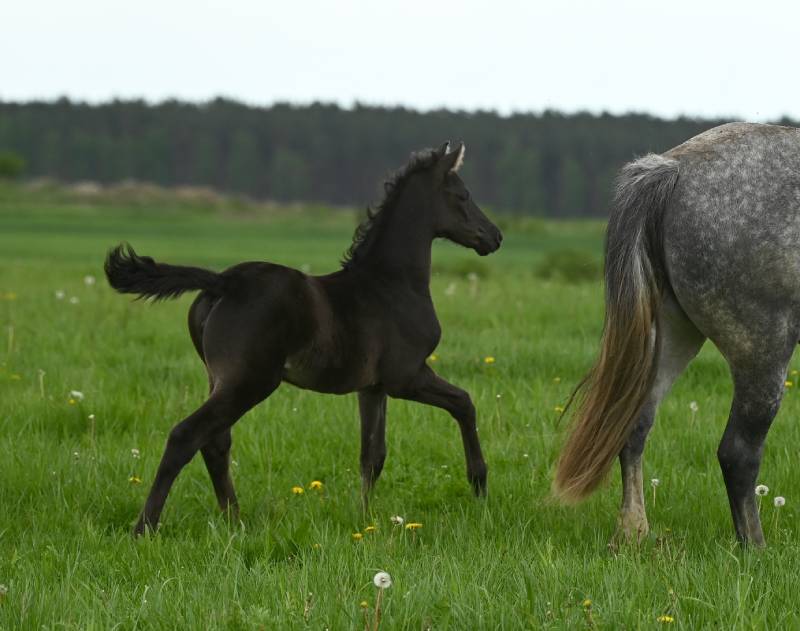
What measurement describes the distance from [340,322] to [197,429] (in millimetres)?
782

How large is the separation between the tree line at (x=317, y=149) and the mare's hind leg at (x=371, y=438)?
59.2 meters

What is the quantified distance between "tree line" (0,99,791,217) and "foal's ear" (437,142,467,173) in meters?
58.9

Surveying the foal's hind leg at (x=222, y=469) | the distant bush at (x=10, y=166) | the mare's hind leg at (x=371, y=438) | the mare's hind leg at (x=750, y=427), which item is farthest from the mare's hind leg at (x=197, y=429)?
the distant bush at (x=10, y=166)

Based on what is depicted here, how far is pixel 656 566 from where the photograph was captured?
3875mm

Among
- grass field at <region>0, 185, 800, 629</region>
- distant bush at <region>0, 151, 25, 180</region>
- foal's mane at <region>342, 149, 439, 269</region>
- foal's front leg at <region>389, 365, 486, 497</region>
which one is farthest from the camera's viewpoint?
distant bush at <region>0, 151, 25, 180</region>

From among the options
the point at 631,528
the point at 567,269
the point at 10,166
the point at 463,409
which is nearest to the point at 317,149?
the point at 10,166

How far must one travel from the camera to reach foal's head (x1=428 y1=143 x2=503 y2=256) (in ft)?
17.3

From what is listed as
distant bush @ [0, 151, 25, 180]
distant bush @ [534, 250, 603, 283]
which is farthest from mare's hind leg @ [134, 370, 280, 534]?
distant bush @ [0, 151, 25, 180]

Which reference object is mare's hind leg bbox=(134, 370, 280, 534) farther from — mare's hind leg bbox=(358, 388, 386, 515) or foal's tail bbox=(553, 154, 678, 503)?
foal's tail bbox=(553, 154, 678, 503)

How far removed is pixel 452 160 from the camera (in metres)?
5.27

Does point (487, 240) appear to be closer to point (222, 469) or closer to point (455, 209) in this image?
point (455, 209)

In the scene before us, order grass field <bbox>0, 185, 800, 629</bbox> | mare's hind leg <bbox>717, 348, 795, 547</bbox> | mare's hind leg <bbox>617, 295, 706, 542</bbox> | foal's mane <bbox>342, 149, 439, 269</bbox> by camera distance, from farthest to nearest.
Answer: foal's mane <bbox>342, 149, 439, 269</bbox>
mare's hind leg <bbox>617, 295, 706, 542</bbox>
mare's hind leg <bbox>717, 348, 795, 547</bbox>
grass field <bbox>0, 185, 800, 629</bbox>

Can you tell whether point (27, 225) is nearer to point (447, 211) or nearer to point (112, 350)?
point (112, 350)

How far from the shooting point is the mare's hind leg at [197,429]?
4379mm
